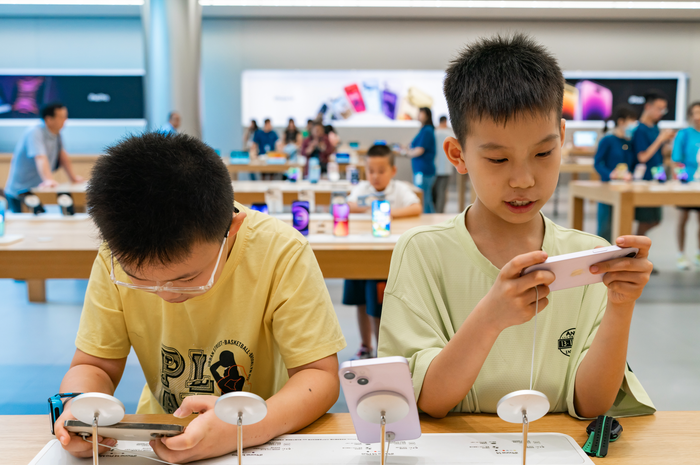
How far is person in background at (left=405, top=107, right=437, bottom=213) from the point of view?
6484mm

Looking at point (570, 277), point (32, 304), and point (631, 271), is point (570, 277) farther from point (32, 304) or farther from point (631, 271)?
point (32, 304)

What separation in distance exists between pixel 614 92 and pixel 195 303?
37.6ft

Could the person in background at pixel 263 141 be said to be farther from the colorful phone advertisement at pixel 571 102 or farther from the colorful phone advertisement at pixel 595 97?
the colorful phone advertisement at pixel 595 97

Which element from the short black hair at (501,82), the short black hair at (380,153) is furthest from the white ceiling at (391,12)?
the short black hair at (501,82)

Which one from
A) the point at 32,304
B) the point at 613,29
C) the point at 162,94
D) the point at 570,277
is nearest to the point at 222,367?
the point at 570,277

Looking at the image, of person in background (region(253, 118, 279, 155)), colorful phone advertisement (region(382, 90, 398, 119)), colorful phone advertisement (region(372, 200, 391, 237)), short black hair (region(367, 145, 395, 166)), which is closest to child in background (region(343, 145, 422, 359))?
short black hair (region(367, 145, 395, 166))

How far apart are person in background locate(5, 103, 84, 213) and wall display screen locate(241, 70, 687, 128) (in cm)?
652

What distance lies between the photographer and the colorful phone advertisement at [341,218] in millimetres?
2256

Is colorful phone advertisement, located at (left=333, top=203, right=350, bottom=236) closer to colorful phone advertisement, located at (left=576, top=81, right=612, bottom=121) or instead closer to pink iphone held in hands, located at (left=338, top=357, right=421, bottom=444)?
pink iphone held in hands, located at (left=338, top=357, right=421, bottom=444)

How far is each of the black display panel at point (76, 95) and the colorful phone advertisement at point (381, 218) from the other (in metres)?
9.88

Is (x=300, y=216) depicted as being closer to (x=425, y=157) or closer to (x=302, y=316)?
(x=302, y=316)

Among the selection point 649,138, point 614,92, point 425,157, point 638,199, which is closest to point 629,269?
point 638,199

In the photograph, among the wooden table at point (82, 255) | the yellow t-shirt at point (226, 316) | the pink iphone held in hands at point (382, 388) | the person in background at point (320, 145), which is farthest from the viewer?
the person in background at point (320, 145)

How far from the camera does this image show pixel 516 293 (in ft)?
2.34
